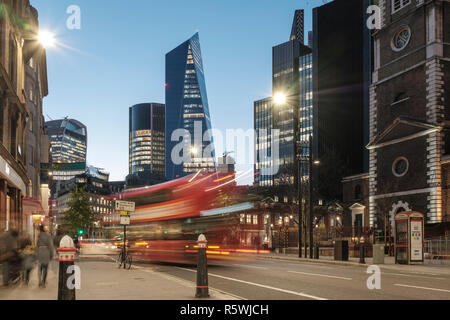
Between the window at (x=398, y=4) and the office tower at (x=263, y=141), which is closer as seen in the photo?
the window at (x=398, y=4)

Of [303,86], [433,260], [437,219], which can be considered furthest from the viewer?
[303,86]

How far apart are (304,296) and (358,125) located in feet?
360

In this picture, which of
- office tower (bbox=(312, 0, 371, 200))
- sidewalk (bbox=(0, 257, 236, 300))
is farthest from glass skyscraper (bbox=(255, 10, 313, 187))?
sidewalk (bbox=(0, 257, 236, 300))

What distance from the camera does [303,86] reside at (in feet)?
432

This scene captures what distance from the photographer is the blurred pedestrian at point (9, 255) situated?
12875 mm

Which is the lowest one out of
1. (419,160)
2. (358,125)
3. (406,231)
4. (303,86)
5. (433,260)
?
(433,260)

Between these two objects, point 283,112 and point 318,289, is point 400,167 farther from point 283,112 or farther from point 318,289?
point 283,112

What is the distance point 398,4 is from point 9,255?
143ft

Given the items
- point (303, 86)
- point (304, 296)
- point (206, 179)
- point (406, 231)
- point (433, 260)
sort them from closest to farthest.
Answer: point (304, 296), point (206, 179), point (406, 231), point (433, 260), point (303, 86)

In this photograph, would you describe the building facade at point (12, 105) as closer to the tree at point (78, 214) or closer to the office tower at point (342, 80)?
the tree at point (78, 214)

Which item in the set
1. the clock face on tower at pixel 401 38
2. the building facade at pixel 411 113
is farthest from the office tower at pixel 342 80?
the clock face on tower at pixel 401 38

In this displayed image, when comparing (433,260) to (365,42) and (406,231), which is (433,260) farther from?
(365,42)

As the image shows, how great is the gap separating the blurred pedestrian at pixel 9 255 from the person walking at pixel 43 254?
2.05 ft
